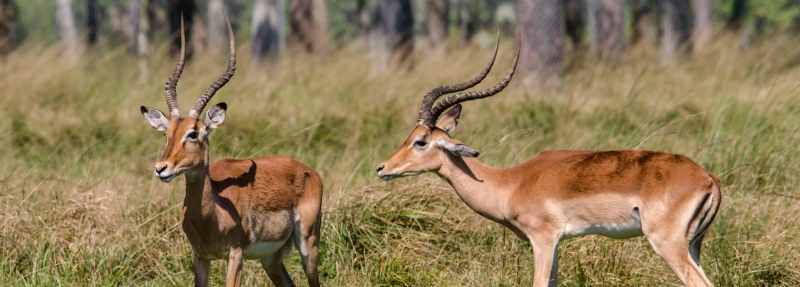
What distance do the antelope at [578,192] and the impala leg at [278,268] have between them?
2.30ft

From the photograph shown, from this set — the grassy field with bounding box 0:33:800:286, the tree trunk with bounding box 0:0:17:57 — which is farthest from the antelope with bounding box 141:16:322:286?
the tree trunk with bounding box 0:0:17:57

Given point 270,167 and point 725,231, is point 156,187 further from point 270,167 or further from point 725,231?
point 725,231

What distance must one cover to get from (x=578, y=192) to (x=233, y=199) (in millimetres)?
1665

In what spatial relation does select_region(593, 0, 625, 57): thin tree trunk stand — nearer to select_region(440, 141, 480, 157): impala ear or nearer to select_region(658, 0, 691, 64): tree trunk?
select_region(658, 0, 691, 64): tree trunk

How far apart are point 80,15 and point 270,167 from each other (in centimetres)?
4533

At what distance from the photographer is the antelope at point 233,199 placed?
14.5ft

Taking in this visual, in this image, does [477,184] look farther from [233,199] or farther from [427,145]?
[233,199]

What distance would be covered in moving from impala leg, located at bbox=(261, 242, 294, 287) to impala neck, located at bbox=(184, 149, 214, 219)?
28.5 inches

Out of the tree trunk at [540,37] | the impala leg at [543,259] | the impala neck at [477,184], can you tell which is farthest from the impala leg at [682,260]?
the tree trunk at [540,37]

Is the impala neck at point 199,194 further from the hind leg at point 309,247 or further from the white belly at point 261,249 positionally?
the hind leg at point 309,247

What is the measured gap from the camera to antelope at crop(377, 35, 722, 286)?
4.41 meters

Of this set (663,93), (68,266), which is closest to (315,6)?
(663,93)

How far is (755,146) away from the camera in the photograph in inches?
262

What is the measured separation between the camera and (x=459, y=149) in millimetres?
4902
